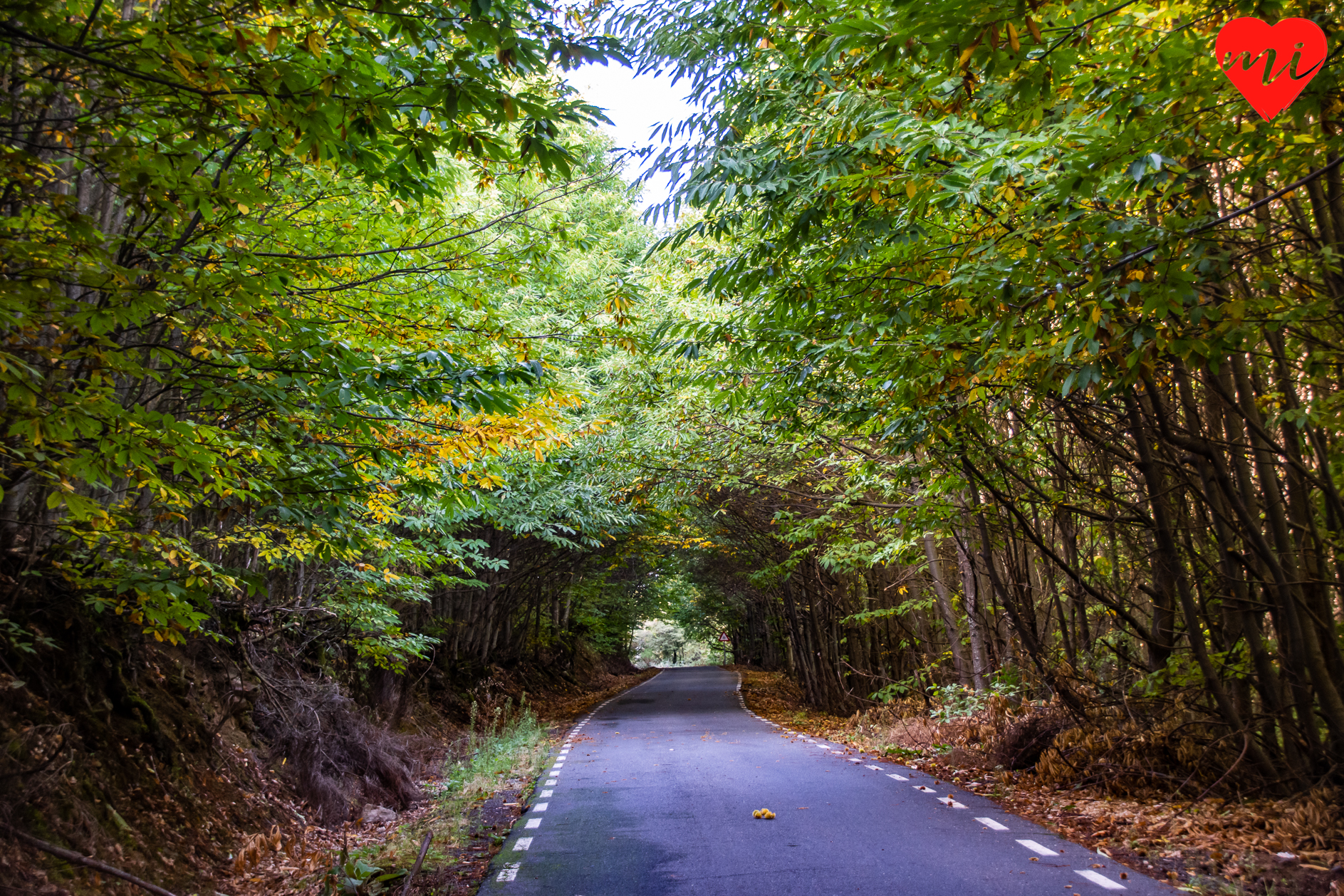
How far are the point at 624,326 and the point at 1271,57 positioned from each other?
5318 millimetres

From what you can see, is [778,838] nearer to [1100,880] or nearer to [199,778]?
[1100,880]

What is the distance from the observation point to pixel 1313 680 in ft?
21.0

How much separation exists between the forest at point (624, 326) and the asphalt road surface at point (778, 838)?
6.44ft

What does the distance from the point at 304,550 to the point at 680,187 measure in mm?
4568

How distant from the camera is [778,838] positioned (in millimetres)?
7094

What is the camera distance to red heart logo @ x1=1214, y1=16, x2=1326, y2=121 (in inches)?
152

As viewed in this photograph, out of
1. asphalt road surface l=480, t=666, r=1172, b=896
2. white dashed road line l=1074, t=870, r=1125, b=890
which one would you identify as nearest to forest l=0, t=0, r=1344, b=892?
asphalt road surface l=480, t=666, r=1172, b=896

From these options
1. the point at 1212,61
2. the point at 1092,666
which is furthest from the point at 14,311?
the point at 1092,666

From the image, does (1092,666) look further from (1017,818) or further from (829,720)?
(829,720)

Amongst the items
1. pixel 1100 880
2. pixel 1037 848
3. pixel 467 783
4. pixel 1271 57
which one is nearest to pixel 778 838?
pixel 1037 848

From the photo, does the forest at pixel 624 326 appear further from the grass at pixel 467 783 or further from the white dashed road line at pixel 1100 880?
the white dashed road line at pixel 1100 880

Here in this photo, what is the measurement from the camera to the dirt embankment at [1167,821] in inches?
211

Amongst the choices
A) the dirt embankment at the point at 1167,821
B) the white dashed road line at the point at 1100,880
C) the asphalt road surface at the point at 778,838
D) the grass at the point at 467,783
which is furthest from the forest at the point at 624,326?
the white dashed road line at the point at 1100,880

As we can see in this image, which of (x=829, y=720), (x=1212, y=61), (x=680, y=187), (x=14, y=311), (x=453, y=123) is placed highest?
(x=680, y=187)
